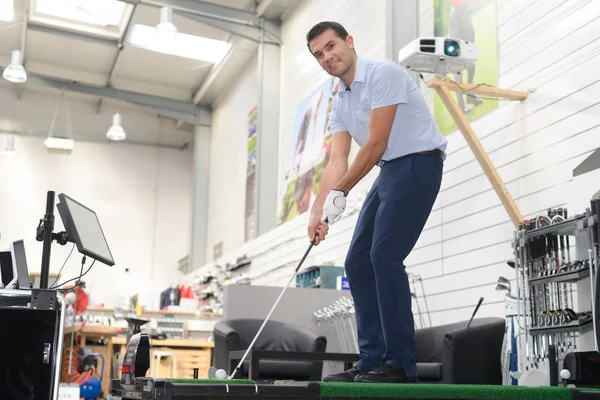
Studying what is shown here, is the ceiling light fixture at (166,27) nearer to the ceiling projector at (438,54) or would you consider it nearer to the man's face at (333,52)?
the ceiling projector at (438,54)

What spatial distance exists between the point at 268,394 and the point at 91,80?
12709 millimetres

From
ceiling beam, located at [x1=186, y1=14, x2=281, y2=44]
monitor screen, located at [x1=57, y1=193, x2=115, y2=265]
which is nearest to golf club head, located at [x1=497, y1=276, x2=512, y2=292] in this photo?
monitor screen, located at [x1=57, y1=193, x2=115, y2=265]

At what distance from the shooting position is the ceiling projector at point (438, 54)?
4957 mm

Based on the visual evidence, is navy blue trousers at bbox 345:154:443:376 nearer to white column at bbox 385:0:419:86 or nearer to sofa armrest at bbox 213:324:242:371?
sofa armrest at bbox 213:324:242:371

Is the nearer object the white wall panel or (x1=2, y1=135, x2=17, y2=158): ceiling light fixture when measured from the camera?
the white wall panel

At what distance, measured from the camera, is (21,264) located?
262 centimetres

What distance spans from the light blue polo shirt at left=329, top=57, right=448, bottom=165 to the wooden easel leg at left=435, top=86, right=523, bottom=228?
203cm

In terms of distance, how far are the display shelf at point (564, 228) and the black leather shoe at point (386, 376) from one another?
1.33m

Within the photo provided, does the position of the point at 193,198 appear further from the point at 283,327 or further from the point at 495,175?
the point at 495,175

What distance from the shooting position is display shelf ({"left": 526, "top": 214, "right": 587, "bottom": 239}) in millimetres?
3471

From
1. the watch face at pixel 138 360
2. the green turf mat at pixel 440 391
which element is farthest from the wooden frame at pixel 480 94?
the watch face at pixel 138 360

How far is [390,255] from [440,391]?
52 cm

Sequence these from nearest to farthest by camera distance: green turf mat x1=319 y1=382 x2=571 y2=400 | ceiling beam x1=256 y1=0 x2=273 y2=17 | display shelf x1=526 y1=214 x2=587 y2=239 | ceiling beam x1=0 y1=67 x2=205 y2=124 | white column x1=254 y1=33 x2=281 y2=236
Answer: green turf mat x1=319 y1=382 x2=571 y2=400, display shelf x1=526 y1=214 x2=587 y2=239, white column x1=254 y1=33 x2=281 y2=236, ceiling beam x1=256 y1=0 x2=273 y2=17, ceiling beam x1=0 y1=67 x2=205 y2=124

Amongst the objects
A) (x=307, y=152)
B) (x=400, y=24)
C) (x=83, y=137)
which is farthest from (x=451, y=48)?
(x=83, y=137)
